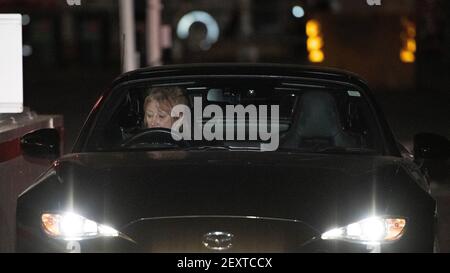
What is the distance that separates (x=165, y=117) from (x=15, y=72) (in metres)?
1.60

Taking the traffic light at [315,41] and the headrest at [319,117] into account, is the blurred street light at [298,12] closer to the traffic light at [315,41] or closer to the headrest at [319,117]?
the traffic light at [315,41]

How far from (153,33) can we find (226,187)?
1674cm

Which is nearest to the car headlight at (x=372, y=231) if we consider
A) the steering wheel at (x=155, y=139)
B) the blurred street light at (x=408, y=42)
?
the steering wheel at (x=155, y=139)

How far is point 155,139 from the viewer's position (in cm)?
709

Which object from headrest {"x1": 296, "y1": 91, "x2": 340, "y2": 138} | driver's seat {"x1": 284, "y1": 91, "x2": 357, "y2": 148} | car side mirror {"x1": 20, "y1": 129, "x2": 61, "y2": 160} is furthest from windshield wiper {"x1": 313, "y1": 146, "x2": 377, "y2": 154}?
car side mirror {"x1": 20, "y1": 129, "x2": 61, "y2": 160}

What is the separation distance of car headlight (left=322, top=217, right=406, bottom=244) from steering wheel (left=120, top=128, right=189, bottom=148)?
66.2 inches

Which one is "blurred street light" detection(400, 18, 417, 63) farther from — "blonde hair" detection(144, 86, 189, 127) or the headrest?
the headrest

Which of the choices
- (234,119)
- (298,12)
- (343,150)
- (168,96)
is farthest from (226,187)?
(298,12)

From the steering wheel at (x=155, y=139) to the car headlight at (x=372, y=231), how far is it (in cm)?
168

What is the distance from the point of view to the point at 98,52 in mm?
40125

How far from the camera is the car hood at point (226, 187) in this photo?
17.9 ft
